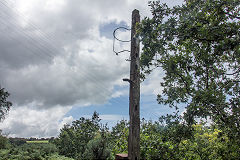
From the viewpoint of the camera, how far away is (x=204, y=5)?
5.77m

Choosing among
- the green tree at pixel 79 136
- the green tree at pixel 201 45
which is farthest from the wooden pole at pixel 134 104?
the green tree at pixel 79 136

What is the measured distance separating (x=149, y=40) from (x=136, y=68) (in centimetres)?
128

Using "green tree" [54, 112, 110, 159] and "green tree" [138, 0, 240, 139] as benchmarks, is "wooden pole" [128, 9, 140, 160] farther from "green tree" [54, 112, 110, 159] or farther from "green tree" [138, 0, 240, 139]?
"green tree" [54, 112, 110, 159]

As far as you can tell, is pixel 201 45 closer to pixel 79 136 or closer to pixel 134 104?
pixel 134 104

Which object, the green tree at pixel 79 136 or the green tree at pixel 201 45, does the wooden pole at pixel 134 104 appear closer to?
the green tree at pixel 201 45

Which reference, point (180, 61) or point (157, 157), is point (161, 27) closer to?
point (180, 61)

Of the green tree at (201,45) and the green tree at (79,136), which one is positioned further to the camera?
the green tree at (79,136)

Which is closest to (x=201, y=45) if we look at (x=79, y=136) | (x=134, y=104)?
(x=134, y=104)

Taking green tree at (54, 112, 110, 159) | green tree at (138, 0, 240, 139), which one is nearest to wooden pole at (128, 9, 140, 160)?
green tree at (138, 0, 240, 139)

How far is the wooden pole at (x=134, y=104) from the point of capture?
5.34 m

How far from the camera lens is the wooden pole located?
5344 millimetres

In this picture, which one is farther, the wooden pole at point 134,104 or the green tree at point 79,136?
the green tree at point 79,136

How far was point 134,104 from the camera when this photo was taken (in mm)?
5605

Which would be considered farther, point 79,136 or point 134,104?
point 79,136
